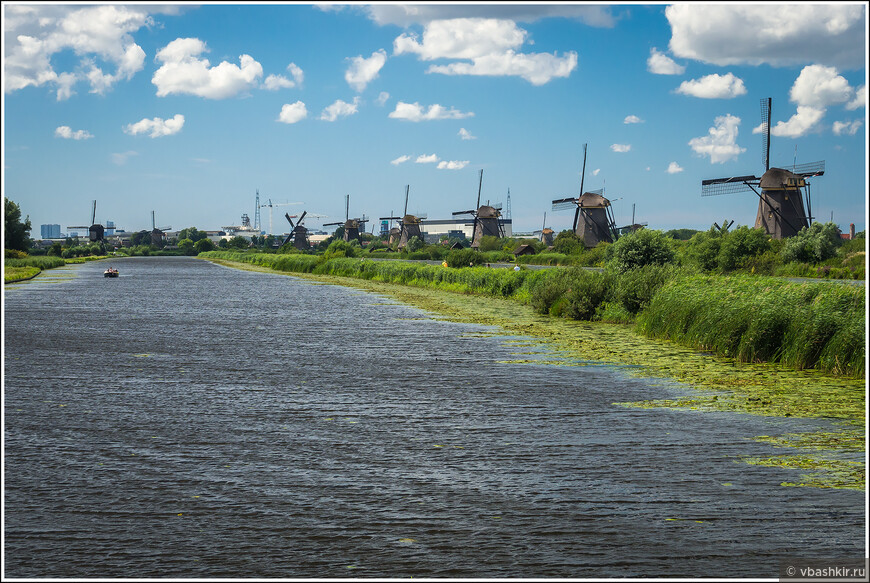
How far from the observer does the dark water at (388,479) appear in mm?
7492

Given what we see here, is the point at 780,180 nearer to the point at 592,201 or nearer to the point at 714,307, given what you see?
the point at 592,201

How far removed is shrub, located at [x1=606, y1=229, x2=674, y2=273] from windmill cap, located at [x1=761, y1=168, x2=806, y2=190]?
4095 cm

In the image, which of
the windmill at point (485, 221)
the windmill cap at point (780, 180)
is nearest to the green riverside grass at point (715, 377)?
the windmill cap at point (780, 180)

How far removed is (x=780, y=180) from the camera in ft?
241

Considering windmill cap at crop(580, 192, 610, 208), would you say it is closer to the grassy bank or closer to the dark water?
the grassy bank

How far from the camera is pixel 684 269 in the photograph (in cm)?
3077

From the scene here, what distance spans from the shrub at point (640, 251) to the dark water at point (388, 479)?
1863cm

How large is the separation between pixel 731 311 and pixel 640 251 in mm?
15600

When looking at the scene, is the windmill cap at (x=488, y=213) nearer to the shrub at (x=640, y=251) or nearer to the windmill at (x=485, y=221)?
the windmill at (x=485, y=221)

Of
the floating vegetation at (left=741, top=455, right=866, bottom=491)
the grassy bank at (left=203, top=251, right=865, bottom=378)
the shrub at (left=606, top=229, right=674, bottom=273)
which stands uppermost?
the shrub at (left=606, top=229, right=674, bottom=273)

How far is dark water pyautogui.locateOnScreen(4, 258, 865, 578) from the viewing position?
7.49 meters

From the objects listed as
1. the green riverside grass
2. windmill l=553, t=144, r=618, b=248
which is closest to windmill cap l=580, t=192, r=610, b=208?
windmill l=553, t=144, r=618, b=248

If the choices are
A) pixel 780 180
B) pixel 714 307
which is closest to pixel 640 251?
pixel 714 307

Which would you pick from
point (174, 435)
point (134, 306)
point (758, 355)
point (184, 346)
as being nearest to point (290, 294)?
point (134, 306)
